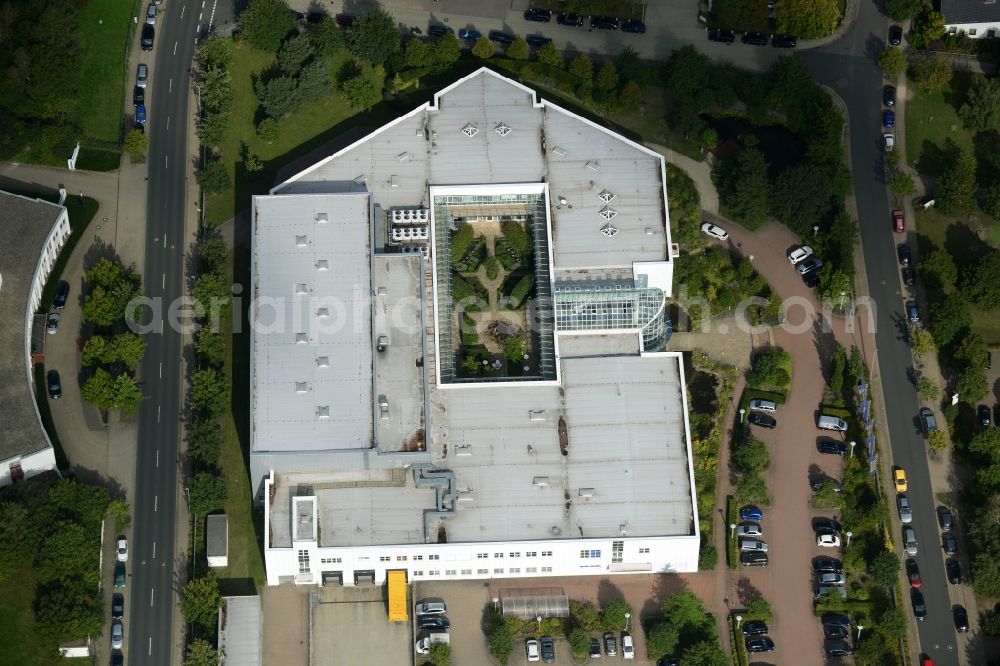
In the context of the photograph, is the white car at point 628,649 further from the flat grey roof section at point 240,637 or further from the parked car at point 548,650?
the flat grey roof section at point 240,637

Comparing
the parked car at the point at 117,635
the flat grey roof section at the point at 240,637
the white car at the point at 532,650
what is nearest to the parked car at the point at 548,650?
the white car at the point at 532,650

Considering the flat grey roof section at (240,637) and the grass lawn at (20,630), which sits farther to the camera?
the flat grey roof section at (240,637)

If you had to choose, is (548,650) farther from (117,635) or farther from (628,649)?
(117,635)

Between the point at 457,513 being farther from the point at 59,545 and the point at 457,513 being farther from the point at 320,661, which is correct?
the point at 59,545

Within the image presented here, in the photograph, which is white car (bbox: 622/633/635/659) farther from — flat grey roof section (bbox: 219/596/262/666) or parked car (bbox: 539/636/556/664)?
flat grey roof section (bbox: 219/596/262/666)

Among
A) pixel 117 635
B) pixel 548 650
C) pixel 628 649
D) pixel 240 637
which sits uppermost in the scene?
pixel 117 635

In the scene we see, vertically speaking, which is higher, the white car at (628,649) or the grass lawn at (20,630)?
the grass lawn at (20,630)

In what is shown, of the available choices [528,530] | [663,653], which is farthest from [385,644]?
[663,653]

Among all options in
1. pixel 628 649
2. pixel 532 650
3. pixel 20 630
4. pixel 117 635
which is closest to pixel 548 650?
pixel 532 650
